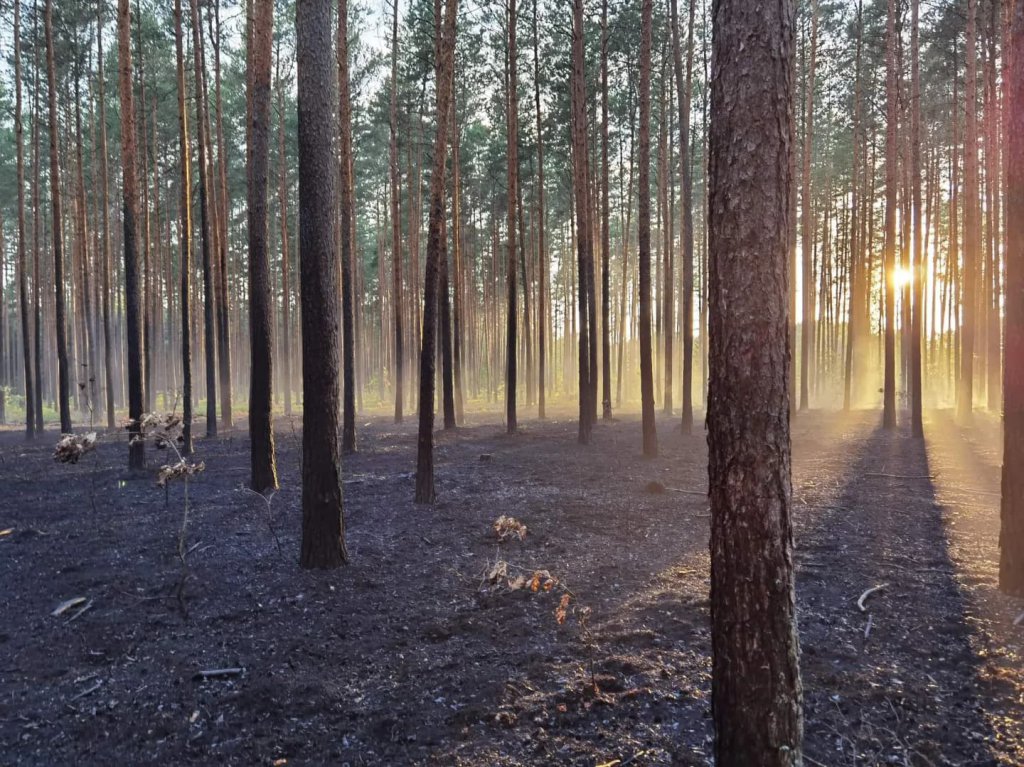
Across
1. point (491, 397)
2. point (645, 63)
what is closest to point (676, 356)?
point (491, 397)

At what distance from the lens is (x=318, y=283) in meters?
6.04

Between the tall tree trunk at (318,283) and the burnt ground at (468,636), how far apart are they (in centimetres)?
67

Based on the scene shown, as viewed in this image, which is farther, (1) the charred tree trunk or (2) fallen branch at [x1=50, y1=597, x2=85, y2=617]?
(1) the charred tree trunk

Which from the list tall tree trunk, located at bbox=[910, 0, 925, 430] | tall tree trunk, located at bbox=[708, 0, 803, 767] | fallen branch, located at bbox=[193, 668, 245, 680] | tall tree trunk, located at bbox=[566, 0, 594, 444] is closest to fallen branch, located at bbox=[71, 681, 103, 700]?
fallen branch, located at bbox=[193, 668, 245, 680]

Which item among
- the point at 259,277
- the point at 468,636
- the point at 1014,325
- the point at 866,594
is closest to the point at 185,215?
the point at 259,277

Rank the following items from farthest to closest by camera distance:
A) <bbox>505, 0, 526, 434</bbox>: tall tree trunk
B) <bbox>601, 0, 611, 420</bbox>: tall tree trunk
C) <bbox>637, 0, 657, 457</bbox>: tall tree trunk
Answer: <bbox>601, 0, 611, 420</bbox>: tall tree trunk
<bbox>505, 0, 526, 434</bbox>: tall tree trunk
<bbox>637, 0, 657, 457</bbox>: tall tree trunk

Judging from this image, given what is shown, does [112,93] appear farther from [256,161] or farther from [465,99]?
[256,161]

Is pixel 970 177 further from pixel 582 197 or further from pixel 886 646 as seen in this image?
pixel 886 646

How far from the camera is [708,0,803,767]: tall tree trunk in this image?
2.46 m

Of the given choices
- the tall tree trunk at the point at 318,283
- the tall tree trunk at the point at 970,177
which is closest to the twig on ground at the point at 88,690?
the tall tree trunk at the point at 318,283

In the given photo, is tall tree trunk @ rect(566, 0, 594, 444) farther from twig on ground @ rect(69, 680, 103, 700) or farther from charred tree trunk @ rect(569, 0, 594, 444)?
twig on ground @ rect(69, 680, 103, 700)

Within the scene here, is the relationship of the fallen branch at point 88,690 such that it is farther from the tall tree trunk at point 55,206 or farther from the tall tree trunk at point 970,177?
the tall tree trunk at point 970,177

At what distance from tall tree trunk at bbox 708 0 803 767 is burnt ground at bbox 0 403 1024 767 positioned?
87cm

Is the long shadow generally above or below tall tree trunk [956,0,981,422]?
below
